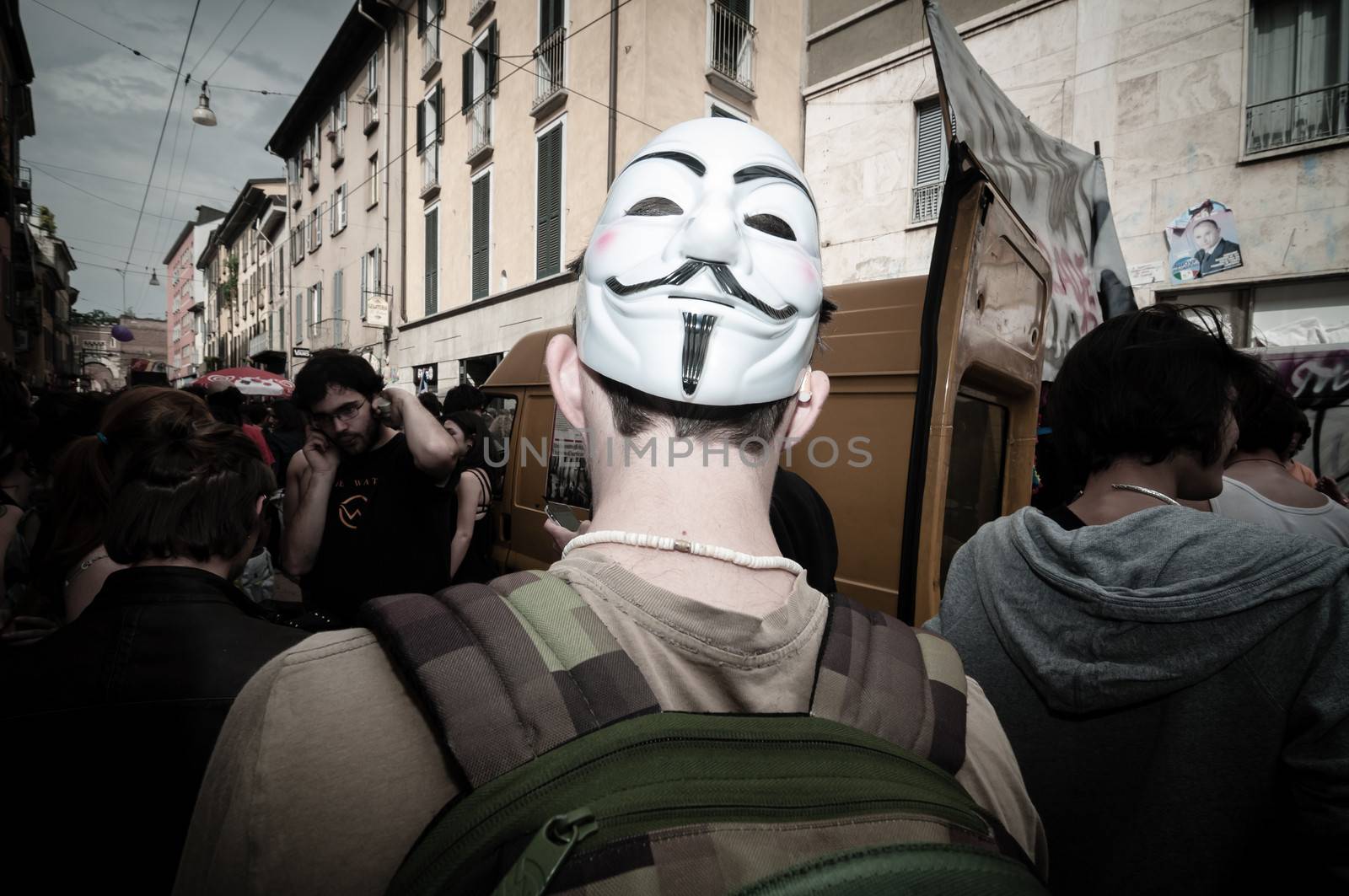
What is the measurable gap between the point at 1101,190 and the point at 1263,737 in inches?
174

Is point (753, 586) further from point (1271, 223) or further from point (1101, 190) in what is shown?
point (1271, 223)

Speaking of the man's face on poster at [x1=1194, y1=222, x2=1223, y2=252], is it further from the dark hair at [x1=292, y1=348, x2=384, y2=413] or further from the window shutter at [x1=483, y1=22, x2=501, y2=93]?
the window shutter at [x1=483, y1=22, x2=501, y2=93]

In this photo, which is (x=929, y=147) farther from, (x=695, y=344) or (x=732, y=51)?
(x=695, y=344)

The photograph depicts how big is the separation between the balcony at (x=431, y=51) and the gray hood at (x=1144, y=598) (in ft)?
59.1

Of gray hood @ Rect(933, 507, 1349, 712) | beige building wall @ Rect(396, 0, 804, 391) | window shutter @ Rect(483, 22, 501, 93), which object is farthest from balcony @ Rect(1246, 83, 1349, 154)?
window shutter @ Rect(483, 22, 501, 93)

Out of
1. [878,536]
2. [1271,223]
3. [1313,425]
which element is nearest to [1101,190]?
[1313,425]

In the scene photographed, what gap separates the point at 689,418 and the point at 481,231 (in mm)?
14860

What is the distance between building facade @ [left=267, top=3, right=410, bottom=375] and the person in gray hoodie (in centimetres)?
1862

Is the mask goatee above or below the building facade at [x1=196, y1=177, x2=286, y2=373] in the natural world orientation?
below

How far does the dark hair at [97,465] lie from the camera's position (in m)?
1.89

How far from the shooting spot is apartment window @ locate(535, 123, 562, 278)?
12.1m

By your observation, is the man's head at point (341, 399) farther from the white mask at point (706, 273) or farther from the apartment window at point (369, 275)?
the apartment window at point (369, 275)

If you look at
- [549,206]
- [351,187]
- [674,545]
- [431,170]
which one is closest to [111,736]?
[674,545]

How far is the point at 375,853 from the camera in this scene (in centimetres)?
58
